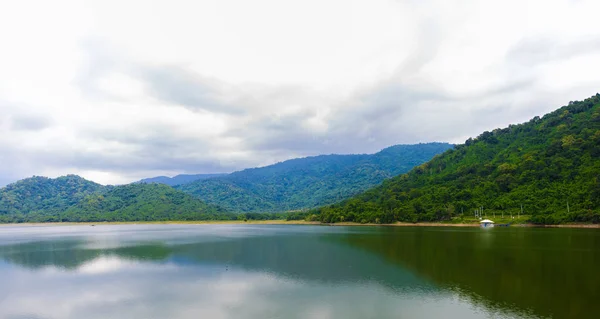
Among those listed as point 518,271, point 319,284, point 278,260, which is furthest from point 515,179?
point 319,284

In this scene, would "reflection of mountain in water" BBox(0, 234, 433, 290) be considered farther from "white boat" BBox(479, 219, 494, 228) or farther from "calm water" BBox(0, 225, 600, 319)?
"white boat" BBox(479, 219, 494, 228)

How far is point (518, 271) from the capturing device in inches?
1293

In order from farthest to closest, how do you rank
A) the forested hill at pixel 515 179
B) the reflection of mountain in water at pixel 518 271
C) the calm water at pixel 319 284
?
the forested hill at pixel 515 179, the reflection of mountain in water at pixel 518 271, the calm water at pixel 319 284

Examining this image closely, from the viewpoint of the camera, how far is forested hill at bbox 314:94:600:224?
90125 mm

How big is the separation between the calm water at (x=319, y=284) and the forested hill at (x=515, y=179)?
47.4m

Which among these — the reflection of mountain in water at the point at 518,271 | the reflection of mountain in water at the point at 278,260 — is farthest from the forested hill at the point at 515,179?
the reflection of mountain in water at the point at 278,260

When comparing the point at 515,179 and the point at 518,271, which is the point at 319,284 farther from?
the point at 515,179

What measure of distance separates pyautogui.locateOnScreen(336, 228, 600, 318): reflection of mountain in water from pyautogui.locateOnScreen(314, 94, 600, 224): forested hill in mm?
45781

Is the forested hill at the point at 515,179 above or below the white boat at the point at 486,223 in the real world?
above

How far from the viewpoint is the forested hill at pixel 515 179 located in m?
90.1

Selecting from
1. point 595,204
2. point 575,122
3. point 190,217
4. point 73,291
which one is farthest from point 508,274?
point 190,217

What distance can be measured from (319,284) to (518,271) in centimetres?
1883

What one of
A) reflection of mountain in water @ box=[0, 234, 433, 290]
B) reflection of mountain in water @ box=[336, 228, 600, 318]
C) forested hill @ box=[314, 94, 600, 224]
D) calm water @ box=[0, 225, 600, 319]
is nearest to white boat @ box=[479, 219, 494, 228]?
forested hill @ box=[314, 94, 600, 224]

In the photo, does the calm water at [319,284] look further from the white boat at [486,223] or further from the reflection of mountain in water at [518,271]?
the white boat at [486,223]
